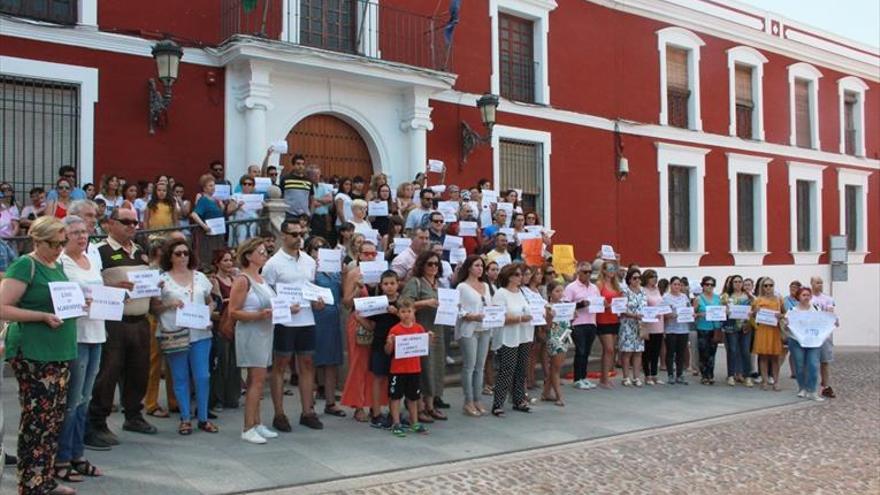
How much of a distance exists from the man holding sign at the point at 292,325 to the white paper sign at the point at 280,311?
0.11 metres

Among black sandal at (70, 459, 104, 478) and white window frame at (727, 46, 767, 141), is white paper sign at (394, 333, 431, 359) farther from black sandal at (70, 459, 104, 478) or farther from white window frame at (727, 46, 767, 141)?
white window frame at (727, 46, 767, 141)

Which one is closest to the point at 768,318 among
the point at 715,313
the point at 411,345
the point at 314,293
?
the point at 715,313

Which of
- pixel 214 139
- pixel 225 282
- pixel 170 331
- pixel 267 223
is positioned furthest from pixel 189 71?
pixel 170 331

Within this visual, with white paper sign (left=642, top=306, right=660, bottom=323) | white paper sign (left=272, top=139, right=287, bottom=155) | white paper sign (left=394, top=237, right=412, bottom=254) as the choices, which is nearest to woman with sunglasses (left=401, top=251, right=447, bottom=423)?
white paper sign (left=394, top=237, right=412, bottom=254)

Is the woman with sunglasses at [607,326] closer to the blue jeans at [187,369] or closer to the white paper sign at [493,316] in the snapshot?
the white paper sign at [493,316]

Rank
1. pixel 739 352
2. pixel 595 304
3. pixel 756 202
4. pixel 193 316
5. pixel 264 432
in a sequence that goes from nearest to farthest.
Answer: pixel 193 316 → pixel 264 432 → pixel 595 304 → pixel 739 352 → pixel 756 202

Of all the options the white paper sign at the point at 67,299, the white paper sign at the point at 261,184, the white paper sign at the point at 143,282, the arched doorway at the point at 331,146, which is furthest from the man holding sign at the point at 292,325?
the arched doorway at the point at 331,146

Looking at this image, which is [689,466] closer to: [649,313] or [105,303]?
[649,313]

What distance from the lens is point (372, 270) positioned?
8.09 metres

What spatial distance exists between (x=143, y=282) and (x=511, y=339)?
3.96m

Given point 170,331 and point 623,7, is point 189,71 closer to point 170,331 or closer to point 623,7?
point 170,331

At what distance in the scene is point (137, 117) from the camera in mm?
11719

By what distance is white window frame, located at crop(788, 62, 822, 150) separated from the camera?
23203 millimetres

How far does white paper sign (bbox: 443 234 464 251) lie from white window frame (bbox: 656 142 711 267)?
10064mm
